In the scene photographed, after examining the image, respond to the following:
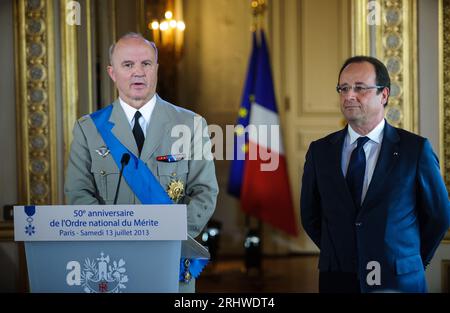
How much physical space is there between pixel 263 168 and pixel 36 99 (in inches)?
86.8

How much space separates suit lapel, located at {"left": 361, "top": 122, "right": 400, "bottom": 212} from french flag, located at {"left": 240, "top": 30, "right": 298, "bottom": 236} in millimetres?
2724

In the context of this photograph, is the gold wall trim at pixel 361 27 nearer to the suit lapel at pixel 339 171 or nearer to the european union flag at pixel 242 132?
the suit lapel at pixel 339 171

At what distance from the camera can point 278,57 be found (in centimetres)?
597

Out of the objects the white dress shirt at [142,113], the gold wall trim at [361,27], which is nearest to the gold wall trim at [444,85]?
the gold wall trim at [361,27]

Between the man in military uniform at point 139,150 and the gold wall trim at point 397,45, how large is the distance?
1.31 meters

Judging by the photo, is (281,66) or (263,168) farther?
(281,66)

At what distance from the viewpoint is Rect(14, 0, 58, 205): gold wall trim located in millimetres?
3990

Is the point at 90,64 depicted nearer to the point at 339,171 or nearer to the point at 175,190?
the point at 175,190

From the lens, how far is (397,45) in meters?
3.84

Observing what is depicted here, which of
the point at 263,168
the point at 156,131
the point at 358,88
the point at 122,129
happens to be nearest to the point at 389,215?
the point at 358,88

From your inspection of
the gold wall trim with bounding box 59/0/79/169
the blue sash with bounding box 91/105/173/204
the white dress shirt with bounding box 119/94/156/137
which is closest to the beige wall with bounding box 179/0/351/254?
the gold wall trim with bounding box 59/0/79/169

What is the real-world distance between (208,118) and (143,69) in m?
3.16
